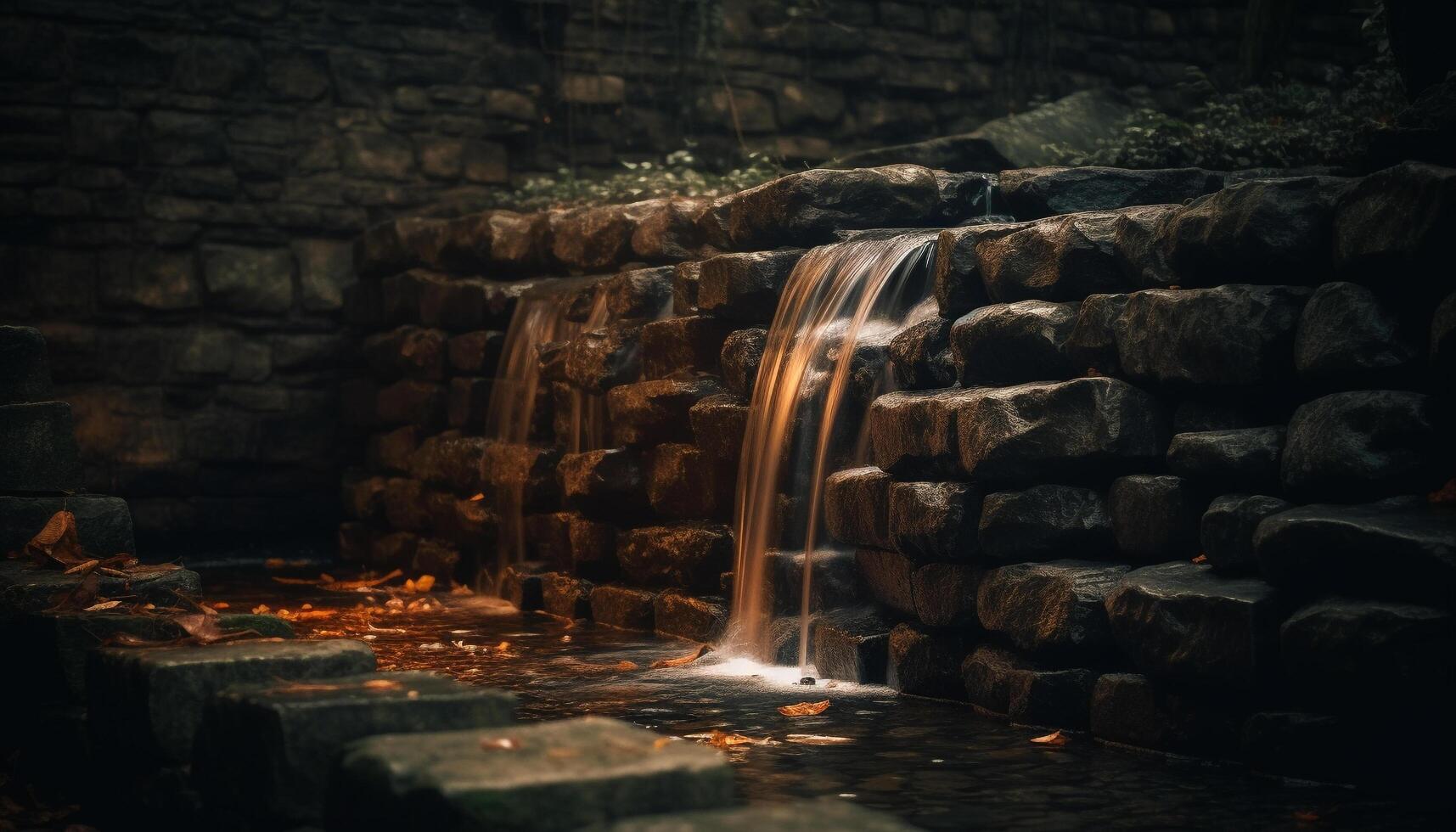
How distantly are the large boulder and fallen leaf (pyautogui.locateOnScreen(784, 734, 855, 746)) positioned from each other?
757 mm

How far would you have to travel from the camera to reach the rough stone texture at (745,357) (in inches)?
244

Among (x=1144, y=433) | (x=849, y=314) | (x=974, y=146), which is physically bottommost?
(x=1144, y=433)

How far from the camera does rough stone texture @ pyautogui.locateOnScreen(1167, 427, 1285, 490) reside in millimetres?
4055

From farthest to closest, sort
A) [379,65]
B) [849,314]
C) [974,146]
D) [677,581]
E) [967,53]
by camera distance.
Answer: [967,53] < [379,65] < [974,146] < [677,581] < [849,314]

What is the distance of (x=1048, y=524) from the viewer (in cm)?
455

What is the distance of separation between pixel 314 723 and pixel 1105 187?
382cm

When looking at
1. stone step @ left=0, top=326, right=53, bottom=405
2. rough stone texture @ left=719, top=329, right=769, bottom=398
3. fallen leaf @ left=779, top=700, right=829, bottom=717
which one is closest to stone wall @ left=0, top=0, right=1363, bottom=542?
rough stone texture @ left=719, top=329, right=769, bottom=398

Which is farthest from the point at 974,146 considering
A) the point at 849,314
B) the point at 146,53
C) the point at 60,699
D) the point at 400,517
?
the point at 60,699

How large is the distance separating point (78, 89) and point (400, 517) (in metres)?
3.10

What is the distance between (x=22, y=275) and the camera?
30.5 ft

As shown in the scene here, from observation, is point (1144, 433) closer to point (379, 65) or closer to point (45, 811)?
point (45, 811)

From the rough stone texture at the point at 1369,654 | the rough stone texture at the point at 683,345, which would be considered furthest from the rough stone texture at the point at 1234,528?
the rough stone texture at the point at 683,345

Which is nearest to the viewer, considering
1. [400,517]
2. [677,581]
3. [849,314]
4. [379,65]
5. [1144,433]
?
[1144,433]

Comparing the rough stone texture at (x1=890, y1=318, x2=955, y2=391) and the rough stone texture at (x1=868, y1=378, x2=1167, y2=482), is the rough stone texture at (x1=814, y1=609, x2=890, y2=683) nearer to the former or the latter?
the rough stone texture at (x1=868, y1=378, x2=1167, y2=482)
